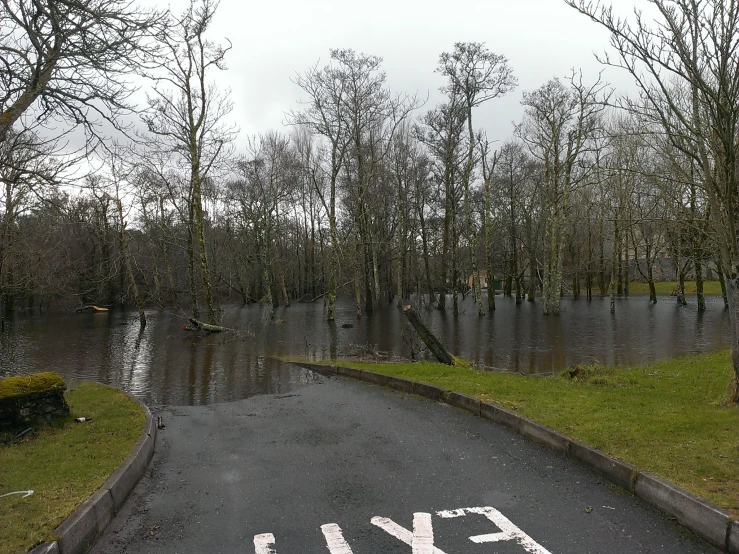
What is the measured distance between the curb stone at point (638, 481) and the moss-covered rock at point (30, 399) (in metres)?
5.48

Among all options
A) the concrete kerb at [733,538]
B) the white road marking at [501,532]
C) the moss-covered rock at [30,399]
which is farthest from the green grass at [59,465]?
the concrete kerb at [733,538]

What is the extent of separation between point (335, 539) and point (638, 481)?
8.60 feet

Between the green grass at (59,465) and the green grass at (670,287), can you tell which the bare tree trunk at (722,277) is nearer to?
the green grass at (59,465)

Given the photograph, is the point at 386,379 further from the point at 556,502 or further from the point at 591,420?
the point at 556,502

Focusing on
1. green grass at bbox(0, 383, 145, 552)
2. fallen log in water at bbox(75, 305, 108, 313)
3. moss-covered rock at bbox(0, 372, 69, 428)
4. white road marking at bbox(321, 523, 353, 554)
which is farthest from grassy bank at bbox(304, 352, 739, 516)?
fallen log in water at bbox(75, 305, 108, 313)

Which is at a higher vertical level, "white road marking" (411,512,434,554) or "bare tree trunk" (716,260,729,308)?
"bare tree trunk" (716,260,729,308)

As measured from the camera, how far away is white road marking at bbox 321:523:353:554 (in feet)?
12.2

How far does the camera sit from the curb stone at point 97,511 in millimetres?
3635

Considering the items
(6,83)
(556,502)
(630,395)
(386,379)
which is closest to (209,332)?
(386,379)

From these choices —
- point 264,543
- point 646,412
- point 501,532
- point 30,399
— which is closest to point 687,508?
point 501,532

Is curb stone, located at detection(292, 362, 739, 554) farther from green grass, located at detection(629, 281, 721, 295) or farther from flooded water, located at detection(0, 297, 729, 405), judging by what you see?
green grass, located at detection(629, 281, 721, 295)

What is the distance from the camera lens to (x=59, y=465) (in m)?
5.24

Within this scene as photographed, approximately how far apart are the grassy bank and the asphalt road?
19.2 inches

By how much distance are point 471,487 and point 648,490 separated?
1460 millimetres
